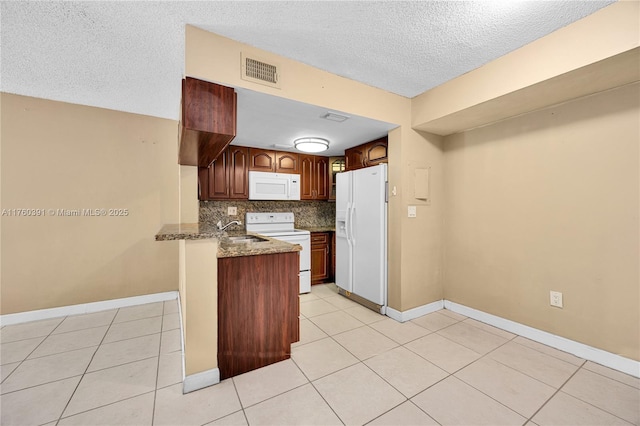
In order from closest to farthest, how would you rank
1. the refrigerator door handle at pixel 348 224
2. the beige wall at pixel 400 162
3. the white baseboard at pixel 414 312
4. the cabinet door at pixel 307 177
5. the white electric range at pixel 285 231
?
the beige wall at pixel 400 162, the white baseboard at pixel 414 312, the refrigerator door handle at pixel 348 224, the white electric range at pixel 285 231, the cabinet door at pixel 307 177

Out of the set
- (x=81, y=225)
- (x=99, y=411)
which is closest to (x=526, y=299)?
(x=99, y=411)

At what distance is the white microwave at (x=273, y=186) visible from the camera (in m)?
3.94

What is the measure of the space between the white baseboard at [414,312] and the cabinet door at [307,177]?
89.2 inches

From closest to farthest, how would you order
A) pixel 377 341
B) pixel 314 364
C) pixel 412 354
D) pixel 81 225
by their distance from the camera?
pixel 314 364 < pixel 412 354 < pixel 377 341 < pixel 81 225

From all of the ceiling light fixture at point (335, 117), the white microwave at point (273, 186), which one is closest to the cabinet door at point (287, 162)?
the white microwave at point (273, 186)

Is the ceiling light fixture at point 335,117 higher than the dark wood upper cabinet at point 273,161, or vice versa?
the ceiling light fixture at point 335,117

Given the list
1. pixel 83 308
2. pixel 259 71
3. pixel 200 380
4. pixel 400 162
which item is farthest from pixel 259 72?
pixel 83 308

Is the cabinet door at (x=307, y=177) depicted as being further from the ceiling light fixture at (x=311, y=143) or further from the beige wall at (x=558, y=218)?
the beige wall at (x=558, y=218)

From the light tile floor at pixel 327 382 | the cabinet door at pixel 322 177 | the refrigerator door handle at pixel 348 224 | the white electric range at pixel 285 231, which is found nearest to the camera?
the light tile floor at pixel 327 382

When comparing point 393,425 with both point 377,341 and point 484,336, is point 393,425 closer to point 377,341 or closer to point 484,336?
point 377,341

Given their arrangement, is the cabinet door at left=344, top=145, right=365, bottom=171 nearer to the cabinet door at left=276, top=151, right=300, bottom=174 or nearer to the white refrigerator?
the white refrigerator

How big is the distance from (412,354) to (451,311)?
125 centimetres

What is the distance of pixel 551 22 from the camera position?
1696 millimetres

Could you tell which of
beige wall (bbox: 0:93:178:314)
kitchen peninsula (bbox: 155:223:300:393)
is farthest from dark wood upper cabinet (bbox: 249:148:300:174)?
kitchen peninsula (bbox: 155:223:300:393)
